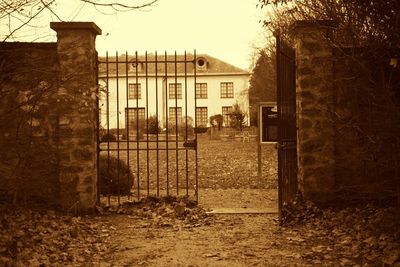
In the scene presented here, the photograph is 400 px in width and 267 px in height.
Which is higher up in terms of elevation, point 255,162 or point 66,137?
point 66,137

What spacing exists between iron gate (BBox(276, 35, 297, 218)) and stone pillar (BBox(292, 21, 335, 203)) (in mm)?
233

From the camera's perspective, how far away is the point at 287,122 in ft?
23.4

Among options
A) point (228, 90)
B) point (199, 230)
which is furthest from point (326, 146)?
point (228, 90)

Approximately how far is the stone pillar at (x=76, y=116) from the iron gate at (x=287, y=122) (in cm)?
276

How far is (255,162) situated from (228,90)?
27.6m

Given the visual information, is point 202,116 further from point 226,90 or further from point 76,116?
point 76,116

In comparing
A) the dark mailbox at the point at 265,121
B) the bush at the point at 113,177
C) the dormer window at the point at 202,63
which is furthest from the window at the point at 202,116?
the bush at the point at 113,177

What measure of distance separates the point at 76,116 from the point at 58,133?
0.37 metres

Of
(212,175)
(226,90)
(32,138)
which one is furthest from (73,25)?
(226,90)

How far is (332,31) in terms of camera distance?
6.99m

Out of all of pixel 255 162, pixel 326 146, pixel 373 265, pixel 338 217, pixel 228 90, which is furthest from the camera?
pixel 228 90

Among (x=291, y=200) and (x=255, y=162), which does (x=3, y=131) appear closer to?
(x=291, y=200)

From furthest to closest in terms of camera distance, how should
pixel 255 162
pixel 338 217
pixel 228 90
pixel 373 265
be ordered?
pixel 228 90 → pixel 255 162 → pixel 338 217 → pixel 373 265

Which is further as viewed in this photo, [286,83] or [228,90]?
[228,90]
